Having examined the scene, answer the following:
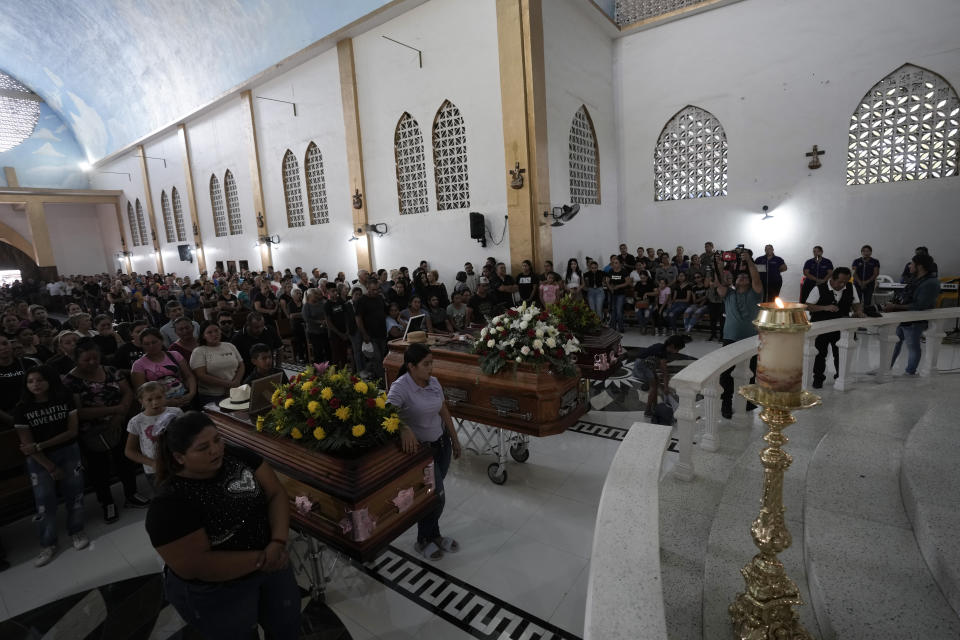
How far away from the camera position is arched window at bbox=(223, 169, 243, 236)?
54.0 ft

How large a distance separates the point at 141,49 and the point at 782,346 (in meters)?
21.8

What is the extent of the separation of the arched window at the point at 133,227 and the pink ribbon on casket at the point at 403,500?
27522mm

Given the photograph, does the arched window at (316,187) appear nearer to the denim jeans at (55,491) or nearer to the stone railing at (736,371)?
the denim jeans at (55,491)

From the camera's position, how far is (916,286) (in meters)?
4.84

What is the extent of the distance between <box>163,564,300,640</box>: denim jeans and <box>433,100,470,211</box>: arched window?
29.7ft

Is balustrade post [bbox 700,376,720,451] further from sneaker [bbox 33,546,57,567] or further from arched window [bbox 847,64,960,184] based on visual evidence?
arched window [bbox 847,64,960,184]

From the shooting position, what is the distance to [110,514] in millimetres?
3756

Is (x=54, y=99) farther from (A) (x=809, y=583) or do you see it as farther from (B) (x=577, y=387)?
(A) (x=809, y=583)

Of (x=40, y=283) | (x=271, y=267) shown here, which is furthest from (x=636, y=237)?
(x=40, y=283)

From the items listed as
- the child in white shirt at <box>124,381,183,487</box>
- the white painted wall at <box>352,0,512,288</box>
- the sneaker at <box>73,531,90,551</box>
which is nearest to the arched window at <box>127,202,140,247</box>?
the white painted wall at <box>352,0,512,288</box>

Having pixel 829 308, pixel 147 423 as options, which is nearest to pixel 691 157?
pixel 829 308

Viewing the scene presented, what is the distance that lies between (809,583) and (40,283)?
95.2 feet

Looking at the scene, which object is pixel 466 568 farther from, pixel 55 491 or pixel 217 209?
pixel 217 209

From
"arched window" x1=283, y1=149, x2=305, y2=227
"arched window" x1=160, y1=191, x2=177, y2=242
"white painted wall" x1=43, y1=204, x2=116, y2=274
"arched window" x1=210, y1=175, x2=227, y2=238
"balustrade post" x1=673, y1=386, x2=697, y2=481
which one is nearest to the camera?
"balustrade post" x1=673, y1=386, x2=697, y2=481
